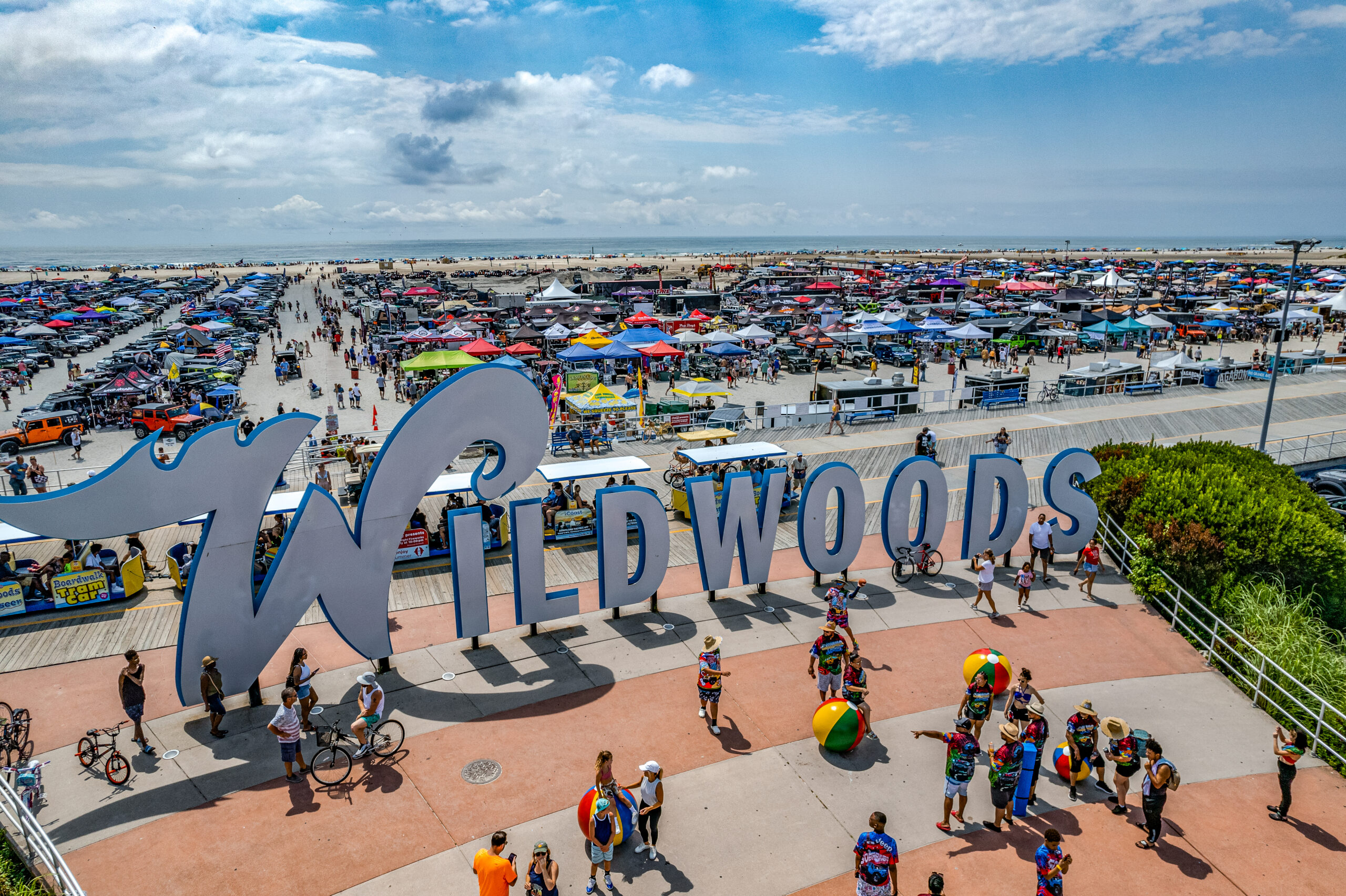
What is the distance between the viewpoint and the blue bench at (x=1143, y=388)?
34969 mm

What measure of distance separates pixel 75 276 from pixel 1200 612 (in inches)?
8070

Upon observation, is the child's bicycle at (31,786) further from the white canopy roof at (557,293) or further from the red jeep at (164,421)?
the white canopy roof at (557,293)

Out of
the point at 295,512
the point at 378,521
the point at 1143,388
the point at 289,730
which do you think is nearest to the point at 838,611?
the point at 378,521

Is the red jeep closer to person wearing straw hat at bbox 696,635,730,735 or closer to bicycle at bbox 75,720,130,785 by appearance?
bicycle at bbox 75,720,130,785

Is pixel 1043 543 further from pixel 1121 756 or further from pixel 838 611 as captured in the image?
pixel 1121 756

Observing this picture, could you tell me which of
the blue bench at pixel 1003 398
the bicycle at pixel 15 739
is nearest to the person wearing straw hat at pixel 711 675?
the bicycle at pixel 15 739

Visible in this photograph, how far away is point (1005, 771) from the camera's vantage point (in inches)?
362

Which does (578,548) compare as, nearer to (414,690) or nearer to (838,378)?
(414,690)

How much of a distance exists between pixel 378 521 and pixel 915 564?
1156 cm

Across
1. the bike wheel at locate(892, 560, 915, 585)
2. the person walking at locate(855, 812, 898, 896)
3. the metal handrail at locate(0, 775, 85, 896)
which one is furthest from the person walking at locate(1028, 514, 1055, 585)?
the metal handrail at locate(0, 775, 85, 896)

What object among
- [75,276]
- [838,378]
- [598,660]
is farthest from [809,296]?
[75,276]

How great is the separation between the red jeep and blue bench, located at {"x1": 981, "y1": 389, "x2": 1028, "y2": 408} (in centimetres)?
3414

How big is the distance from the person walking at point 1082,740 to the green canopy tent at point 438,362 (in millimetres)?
28311

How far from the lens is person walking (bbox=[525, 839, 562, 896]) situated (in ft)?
24.6
